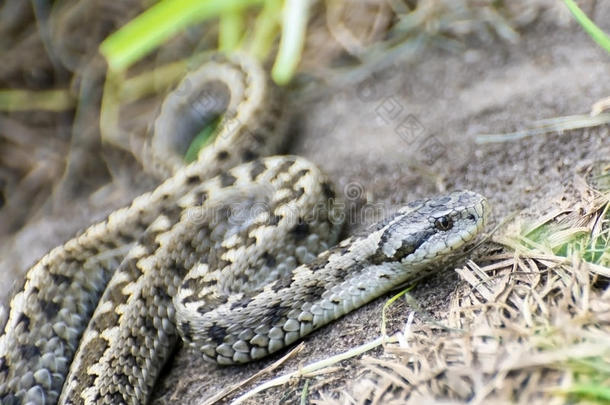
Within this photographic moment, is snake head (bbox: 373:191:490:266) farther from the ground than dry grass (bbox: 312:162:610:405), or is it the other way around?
snake head (bbox: 373:191:490:266)

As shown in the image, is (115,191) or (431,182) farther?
(115,191)

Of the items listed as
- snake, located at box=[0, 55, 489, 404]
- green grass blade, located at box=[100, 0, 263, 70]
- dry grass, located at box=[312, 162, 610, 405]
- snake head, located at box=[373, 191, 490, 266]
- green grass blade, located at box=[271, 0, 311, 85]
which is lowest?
dry grass, located at box=[312, 162, 610, 405]

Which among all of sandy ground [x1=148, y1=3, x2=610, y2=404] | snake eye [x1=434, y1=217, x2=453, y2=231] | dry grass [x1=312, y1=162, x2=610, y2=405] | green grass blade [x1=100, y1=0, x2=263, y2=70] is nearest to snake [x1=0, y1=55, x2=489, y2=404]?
snake eye [x1=434, y1=217, x2=453, y2=231]

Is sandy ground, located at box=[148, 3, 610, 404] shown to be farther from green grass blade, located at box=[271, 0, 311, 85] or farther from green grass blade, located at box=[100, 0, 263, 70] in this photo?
green grass blade, located at box=[100, 0, 263, 70]

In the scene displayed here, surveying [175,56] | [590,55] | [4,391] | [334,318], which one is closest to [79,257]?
[4,391]

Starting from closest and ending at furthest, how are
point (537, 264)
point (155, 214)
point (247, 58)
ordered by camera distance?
point (537, 264), point (155, 214), point (247, 58)

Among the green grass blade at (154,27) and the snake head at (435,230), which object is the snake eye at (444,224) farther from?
the green grass blade at (154,27)

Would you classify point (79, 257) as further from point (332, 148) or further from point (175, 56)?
point (175, 56)
